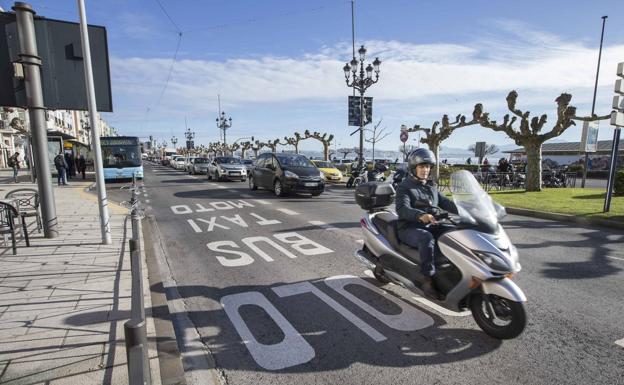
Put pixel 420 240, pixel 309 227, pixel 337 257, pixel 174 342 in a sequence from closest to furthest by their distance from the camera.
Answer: pixel 174 342, pixel 420 240, pixel 337 257, pixel 309 227

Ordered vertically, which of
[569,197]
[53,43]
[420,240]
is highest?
[53,43]

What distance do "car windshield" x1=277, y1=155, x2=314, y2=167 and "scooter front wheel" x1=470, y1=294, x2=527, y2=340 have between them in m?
11.5

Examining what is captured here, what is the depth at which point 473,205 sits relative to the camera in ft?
11.2

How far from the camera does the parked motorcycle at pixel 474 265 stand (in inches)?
121

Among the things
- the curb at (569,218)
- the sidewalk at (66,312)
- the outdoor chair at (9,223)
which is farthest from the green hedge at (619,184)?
the outdoor chair at (9,223)

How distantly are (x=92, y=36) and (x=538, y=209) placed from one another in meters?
12.3

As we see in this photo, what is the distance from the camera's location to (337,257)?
19.4 ft

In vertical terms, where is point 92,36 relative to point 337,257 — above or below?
above

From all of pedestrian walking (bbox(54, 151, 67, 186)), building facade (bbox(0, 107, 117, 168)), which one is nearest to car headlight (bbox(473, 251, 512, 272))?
building facade (bbox(0, 107, 117, 168))

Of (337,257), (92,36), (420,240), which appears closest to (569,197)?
(337,257)

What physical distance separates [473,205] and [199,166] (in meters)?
28.5

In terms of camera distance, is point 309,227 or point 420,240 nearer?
point 420,240

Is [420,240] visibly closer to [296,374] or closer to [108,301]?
[296,374]

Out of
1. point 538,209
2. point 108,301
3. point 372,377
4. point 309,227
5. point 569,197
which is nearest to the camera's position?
point 372,377
